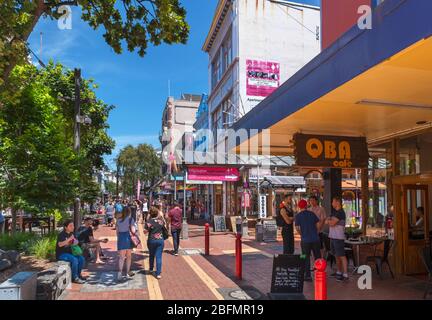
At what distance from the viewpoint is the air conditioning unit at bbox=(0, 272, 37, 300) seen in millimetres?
5527

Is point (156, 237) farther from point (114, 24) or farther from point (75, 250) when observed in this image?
point (114, 24)

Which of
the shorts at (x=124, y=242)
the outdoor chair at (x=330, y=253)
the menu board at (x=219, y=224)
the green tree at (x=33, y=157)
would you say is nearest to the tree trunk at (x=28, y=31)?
the shorts at (x=124, y=242)

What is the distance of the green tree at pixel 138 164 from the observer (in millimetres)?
55500

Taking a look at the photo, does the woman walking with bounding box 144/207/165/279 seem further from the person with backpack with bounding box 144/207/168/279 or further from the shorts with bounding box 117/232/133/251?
the shorts with bounding box 117/232/133/251

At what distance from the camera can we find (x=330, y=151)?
9250 millimetres

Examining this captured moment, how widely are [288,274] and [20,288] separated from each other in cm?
413

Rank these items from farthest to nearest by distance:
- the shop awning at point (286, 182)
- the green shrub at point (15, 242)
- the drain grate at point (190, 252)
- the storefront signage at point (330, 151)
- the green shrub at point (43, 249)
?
1. the shop awning at point (286, 182)
2. the drain grate at point (190, 252)
3. the green shrub at point (15, 242)
4. the green shrub at point (43, 249)
5. the storefront signage at point (330, 151)

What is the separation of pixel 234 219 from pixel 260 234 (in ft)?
13.4

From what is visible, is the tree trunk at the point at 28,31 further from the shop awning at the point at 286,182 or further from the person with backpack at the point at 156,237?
the shop awning at the point at 286,182

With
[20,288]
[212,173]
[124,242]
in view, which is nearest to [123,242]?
[124,242]

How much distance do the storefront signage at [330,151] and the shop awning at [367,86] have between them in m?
0.24

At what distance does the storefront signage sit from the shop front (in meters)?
0.02
